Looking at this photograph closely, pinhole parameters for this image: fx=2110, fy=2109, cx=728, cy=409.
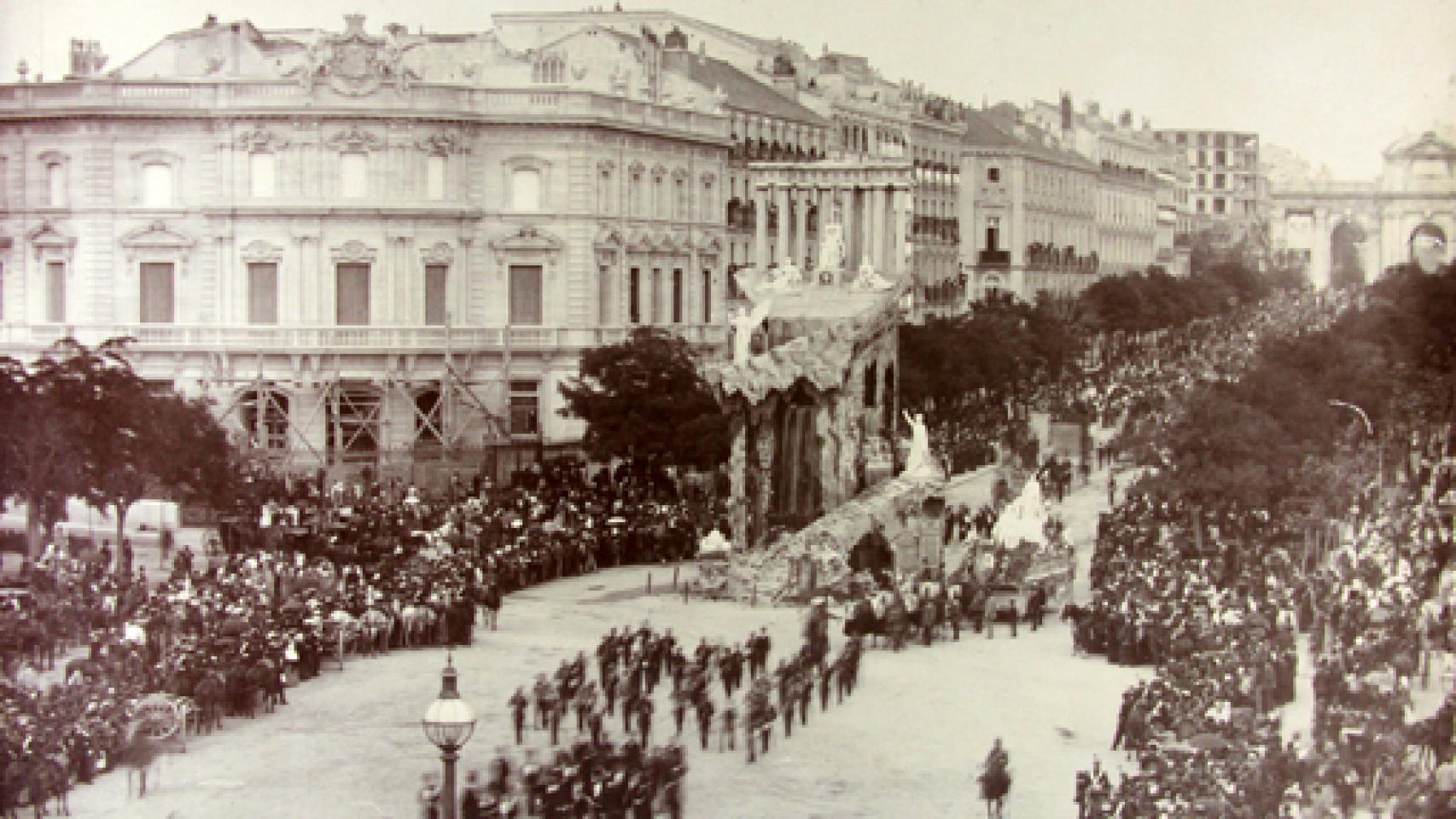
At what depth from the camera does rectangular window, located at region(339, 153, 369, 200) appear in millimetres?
62094

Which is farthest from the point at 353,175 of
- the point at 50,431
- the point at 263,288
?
the point at 50,431

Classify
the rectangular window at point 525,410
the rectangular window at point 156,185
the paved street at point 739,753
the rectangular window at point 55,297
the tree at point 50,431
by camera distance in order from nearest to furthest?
1. the paved street at point 739,753
2. the tree at point 50,431
3. the rectangular window at point 156,185
4. the rectangular window at point 55,297
5. the rectangular window at point 525,410

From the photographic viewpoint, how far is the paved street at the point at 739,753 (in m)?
28.9

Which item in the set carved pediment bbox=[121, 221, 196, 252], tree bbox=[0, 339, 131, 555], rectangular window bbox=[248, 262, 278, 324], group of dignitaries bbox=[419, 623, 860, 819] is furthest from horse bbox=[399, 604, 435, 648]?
carved pediment bbox=[121, 221, 196, 252]

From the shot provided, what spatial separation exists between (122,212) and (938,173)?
48.5 m

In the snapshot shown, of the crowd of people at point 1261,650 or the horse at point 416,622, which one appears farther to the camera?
the horse at point 416,622

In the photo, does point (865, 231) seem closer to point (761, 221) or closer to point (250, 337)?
point (761, 221)

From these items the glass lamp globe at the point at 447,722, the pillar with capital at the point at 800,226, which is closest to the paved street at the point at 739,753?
the glass lamp globe at the point at 447,722

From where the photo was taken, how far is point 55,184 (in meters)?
62.4

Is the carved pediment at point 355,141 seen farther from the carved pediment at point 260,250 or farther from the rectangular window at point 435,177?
the carved pediment at point 260,250

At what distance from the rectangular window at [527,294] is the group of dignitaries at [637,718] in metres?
26.0

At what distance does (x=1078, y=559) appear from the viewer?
51.6m

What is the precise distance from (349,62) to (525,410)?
458 inches

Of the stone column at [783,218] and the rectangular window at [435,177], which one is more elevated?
the rectangular window at [435,177]
